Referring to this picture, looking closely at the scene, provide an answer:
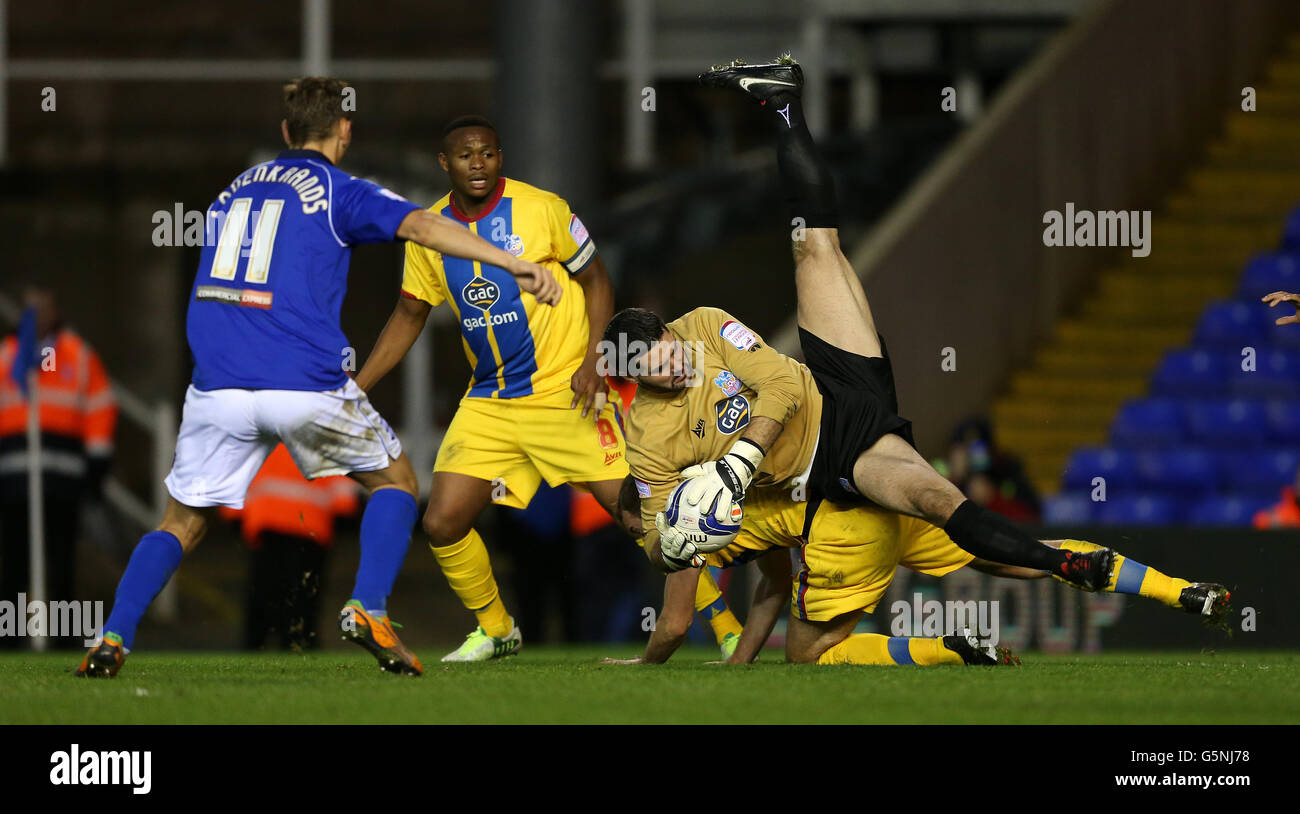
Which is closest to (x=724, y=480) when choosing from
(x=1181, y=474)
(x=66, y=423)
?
(x=66, y=423)

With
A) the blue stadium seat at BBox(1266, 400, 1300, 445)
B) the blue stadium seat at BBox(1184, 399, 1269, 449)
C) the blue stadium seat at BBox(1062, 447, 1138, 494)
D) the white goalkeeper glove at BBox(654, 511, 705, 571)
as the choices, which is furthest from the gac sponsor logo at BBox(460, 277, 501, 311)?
the blue stadium seat at BBox(1266, 400, 1300, 445)

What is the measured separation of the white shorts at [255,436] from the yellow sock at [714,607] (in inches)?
69.9

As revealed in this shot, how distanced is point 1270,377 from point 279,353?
899 centimetres

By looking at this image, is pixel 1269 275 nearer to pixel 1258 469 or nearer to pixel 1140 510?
pixel 1258 469

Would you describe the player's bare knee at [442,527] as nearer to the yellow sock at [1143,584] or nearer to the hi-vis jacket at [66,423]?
the yellow sock at [1143,584]

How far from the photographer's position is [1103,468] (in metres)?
12.3

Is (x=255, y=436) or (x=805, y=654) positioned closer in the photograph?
(x=255, y=436)

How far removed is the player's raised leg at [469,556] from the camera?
697cm

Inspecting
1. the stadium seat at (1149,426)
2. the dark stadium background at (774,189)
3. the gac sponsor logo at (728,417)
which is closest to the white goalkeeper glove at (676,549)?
the gac sponsor logo at (728,417)

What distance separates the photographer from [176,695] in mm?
5121

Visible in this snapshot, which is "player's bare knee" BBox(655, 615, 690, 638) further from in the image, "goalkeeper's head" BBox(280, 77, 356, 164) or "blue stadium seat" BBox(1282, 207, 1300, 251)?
"blue stadium seat" BBox(1282, 207, 1300, 251)

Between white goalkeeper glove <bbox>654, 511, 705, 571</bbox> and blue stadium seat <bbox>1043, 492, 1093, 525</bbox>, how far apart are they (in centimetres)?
603
